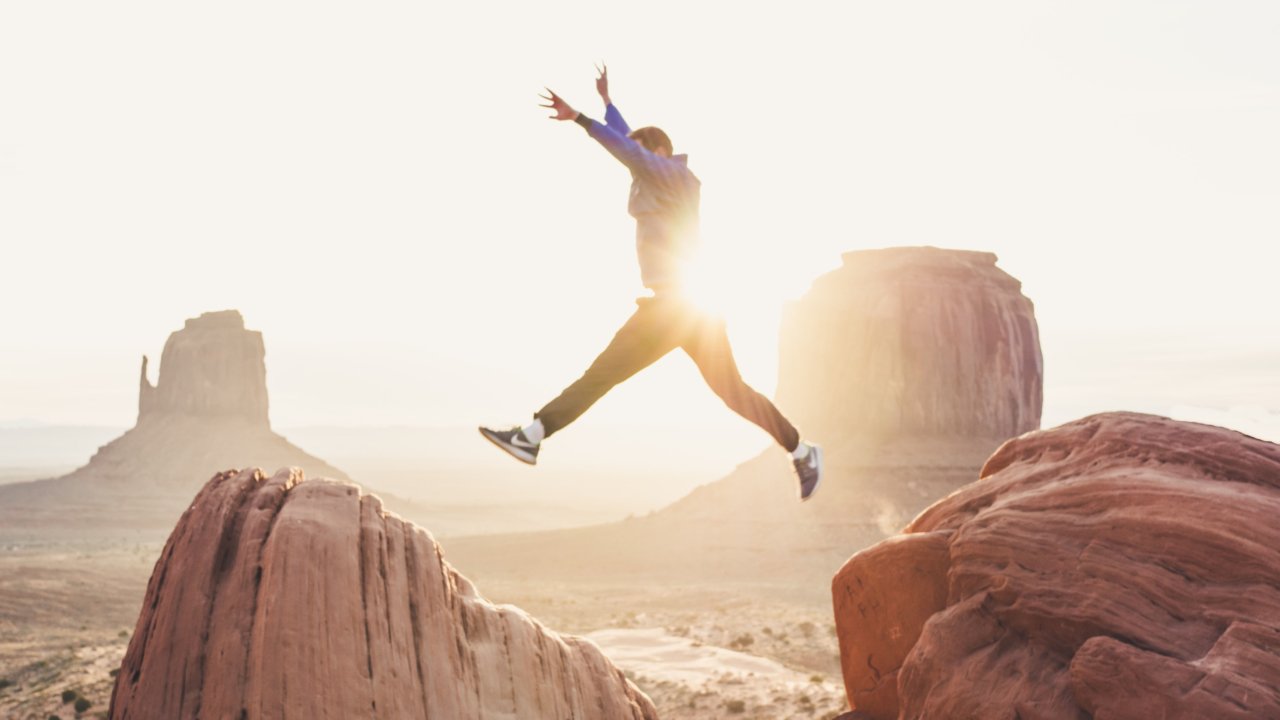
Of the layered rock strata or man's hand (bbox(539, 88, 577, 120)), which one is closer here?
man's hand (bbox(539, 88, 577, 120))

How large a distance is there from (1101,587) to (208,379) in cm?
10354

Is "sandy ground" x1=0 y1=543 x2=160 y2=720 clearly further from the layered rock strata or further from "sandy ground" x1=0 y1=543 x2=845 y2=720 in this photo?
the layered rock strata

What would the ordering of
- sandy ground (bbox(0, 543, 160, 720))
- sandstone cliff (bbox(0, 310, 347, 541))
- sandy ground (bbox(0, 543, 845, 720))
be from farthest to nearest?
sandstone cliff (bbox(0, 310, 347, 541))
sandy ground (bbox(0, 543, 160, 720))
sandy ground (bbox(0, 543, 845, 720))

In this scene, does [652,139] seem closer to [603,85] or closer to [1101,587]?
[603,85]

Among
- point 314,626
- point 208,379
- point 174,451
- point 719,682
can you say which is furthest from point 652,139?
point 208,379

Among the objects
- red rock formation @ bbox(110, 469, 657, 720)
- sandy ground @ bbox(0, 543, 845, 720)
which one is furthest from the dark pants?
sandy ground @ bbox(0, 543, 845, 720)

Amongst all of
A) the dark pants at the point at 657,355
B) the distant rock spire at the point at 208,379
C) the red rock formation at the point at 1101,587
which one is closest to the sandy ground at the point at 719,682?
the red rock formation at the point at 1101,587

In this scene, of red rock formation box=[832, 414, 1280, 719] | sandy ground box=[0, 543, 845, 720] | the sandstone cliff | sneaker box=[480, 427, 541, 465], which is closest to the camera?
red rock formation box=[832, 414, 1280, 719]

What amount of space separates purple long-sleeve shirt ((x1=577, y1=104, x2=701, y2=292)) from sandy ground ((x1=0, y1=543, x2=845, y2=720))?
12.2 meters

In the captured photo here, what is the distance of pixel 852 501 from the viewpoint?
58594mm

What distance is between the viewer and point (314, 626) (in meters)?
8.62

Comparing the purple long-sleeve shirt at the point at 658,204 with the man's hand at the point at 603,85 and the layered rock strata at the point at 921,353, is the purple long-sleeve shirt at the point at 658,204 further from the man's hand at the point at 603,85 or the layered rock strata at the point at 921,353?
the layered rock strata at the point at 921,353

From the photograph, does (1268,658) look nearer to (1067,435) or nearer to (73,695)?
(1067,435)

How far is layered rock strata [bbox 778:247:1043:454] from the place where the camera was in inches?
2625
